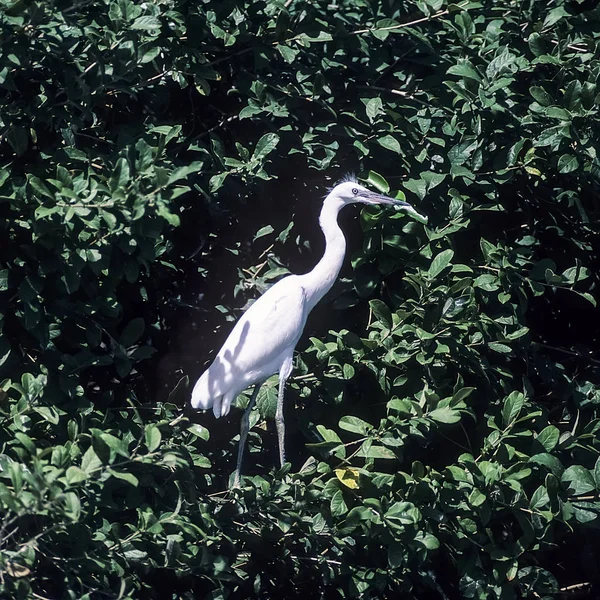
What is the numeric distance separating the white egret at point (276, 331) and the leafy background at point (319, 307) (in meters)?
0.08

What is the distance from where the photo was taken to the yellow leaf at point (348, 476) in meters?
3.29

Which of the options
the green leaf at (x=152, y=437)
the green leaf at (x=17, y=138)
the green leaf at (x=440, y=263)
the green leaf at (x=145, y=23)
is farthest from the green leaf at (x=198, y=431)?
the green leaf at (x=145, y=23)

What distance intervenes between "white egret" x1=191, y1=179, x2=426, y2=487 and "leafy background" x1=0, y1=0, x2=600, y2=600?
8 cm

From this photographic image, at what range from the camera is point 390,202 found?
358 cm

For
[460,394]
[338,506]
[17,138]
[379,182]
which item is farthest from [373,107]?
[338,506]

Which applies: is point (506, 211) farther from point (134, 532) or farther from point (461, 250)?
point (134, 532)

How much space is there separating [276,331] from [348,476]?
0.66 metres

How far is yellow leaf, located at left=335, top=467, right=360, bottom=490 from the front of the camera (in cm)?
329

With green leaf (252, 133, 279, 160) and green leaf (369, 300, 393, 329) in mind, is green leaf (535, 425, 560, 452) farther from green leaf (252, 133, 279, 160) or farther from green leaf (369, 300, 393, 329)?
green leaf (252, 133, 279, 160)

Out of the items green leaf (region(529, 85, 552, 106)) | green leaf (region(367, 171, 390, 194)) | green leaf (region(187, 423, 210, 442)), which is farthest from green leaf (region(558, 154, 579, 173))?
green leaf (region(187, 423, 210, 442))

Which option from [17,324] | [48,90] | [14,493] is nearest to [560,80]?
[48,90]

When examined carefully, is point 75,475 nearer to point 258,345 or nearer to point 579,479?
point 258,345

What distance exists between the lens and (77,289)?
10.4 feet

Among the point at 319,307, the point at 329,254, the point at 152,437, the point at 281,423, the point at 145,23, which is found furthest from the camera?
the point at 319,307
